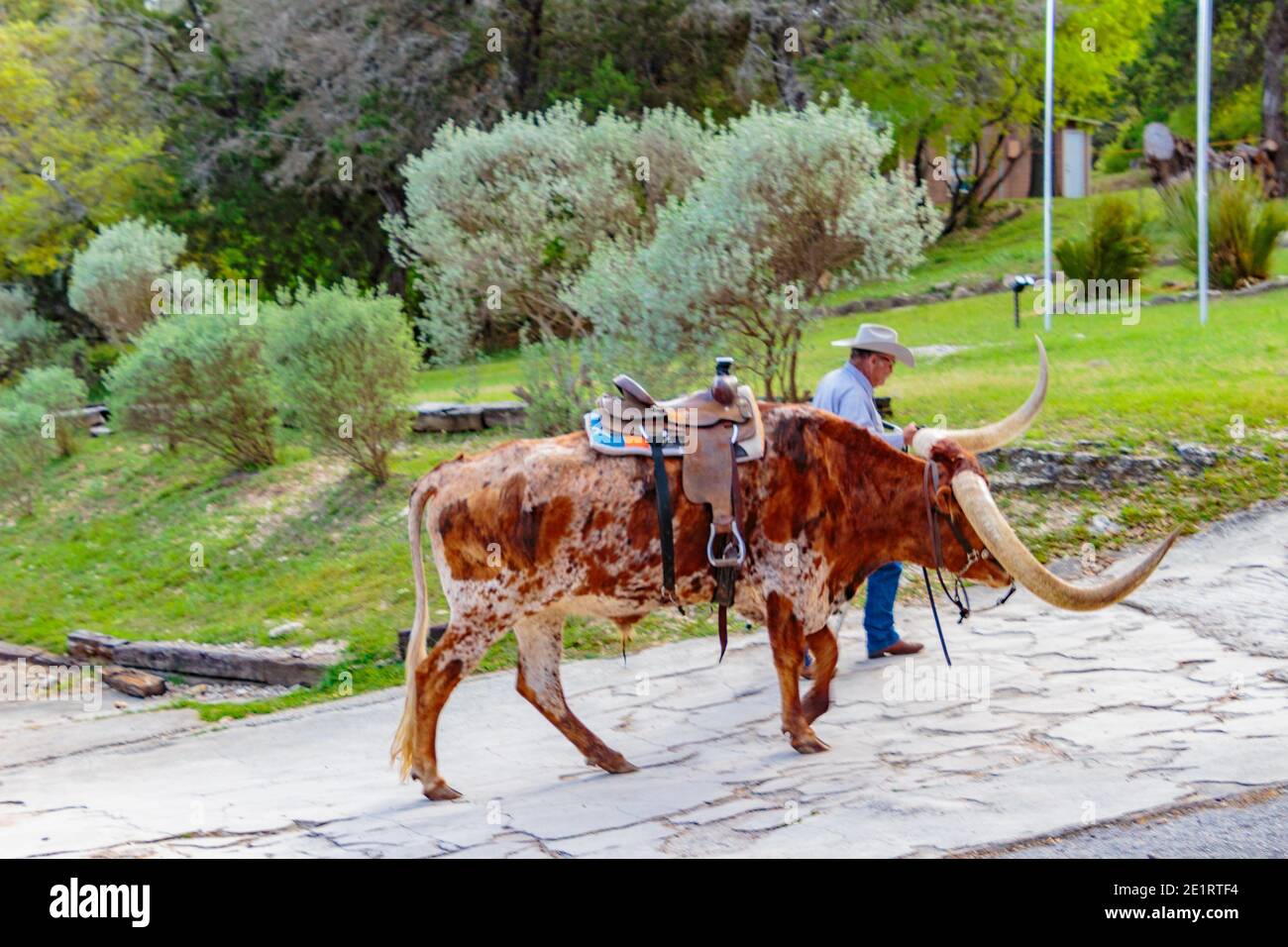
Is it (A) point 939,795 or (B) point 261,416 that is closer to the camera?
(A) point 939,795

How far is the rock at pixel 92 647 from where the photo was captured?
12.6 meters

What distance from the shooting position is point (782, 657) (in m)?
7.30

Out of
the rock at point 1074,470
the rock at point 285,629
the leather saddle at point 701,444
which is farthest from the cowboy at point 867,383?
the rock at point 285,629

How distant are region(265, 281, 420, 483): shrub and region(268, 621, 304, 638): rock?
3.31 meters

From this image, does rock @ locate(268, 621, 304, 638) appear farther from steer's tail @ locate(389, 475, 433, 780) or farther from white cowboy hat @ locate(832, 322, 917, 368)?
white cowboy hat @ locate(832, 322, 917, 368)

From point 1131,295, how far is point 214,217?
18181 mm

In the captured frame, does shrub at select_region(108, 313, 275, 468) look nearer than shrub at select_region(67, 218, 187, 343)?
Yes

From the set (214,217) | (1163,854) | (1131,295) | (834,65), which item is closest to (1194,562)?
(1163,854)

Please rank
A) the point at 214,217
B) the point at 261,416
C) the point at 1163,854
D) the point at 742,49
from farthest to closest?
the point at 214,217, the point at 742,49, the point at 261,416, the point at 1163,854

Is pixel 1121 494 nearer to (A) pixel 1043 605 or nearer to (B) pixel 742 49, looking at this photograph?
(A) pixel 1043 605

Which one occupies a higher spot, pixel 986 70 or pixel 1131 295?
pixel 986 70

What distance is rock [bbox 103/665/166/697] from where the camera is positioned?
11.4 m

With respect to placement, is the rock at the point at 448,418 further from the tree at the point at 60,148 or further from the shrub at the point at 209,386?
the tree at the point at 60,148

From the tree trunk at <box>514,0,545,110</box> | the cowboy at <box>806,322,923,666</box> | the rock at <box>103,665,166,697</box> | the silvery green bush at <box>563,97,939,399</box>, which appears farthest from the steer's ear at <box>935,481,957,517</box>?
the tree trunk at <box>514,0,545,110</box>
